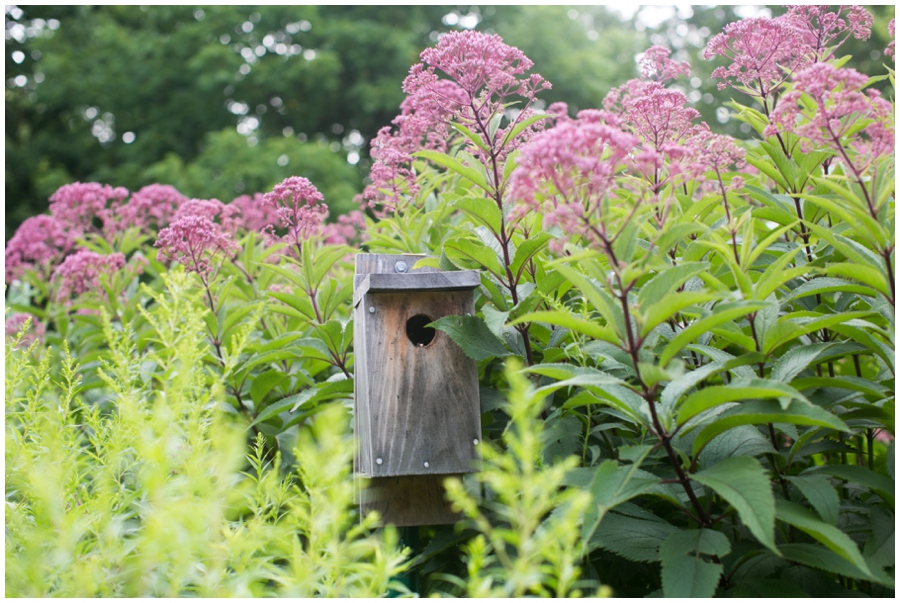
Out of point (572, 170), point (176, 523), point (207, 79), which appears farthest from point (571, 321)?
point (207, 79)

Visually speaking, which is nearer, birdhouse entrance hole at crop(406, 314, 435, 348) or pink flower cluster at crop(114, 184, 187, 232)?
birdhouse entrance hole at crop(406, 314, 435, 348)

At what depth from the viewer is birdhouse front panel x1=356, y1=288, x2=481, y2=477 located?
1.82 meters

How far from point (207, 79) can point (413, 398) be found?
1304 cm

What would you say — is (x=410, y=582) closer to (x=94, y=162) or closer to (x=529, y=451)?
(x=529, y=451)

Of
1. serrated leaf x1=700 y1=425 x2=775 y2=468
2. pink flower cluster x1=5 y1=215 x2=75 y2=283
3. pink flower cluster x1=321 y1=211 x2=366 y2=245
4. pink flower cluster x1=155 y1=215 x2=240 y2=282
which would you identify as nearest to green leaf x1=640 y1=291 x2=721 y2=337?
serrated leaf x1=700 y1=425 x2=775 y2=468

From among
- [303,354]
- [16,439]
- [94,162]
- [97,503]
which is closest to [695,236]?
[303,354]

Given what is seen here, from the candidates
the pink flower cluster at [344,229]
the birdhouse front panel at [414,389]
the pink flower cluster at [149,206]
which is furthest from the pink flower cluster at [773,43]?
the pink flower cluster at [149,206]

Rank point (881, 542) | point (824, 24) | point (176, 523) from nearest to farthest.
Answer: point (176, 523)
point (881, 542)
point (824, 24)

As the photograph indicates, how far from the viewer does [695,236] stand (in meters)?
2.09

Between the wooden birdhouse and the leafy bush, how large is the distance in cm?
9

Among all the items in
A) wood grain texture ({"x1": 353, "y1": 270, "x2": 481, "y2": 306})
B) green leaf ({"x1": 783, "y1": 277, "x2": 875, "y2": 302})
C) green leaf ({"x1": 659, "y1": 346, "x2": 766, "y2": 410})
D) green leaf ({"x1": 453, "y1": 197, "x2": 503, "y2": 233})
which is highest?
green leaf ({"x1": 453, "y1": 197, "x2": 503, "y2": 233})

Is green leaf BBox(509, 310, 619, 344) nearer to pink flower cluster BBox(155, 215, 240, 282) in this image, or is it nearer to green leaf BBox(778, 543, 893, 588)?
green leaf BBox(778, 543, 893, 588)

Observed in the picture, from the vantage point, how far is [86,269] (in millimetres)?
3176

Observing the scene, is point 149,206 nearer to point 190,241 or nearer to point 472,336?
point 190,241
